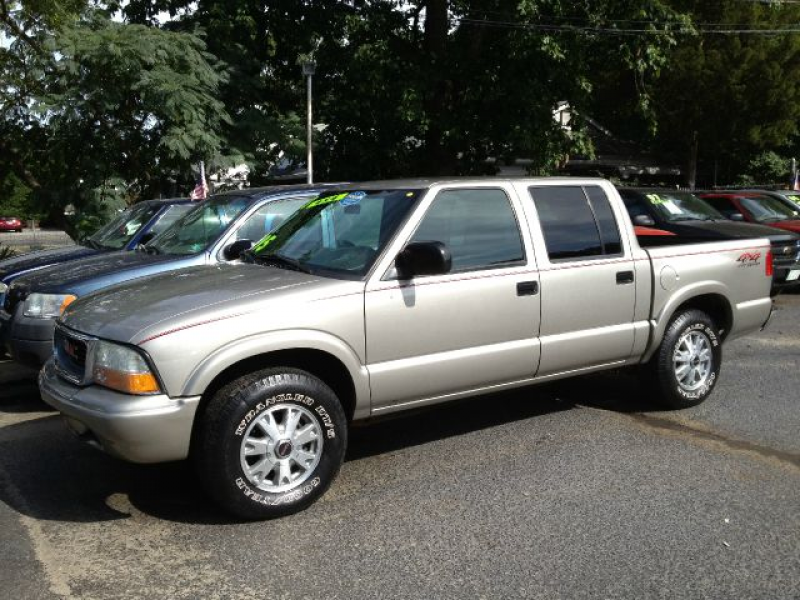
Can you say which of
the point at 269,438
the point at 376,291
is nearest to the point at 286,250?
the point at 376,291

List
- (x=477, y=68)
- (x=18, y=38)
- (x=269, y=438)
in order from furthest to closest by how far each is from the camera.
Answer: (x=477, y=68), (x=18, y=38), (x=269, y=438)

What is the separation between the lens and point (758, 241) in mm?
6516

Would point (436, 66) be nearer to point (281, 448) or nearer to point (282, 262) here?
point (282, 262)

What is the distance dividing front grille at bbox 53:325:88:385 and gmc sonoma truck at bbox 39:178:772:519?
12 mm

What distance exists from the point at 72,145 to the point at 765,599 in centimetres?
1310


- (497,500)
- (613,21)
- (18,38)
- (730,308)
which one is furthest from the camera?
(613,21)

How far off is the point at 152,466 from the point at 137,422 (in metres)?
1.35

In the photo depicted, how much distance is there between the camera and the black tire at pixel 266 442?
398 cm

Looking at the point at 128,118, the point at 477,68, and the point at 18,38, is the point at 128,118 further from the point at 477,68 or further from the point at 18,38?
the point at 477,68

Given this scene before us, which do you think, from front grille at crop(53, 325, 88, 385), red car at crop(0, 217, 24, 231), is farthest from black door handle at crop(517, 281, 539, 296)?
red car at crop(0, 217, 24, 231)

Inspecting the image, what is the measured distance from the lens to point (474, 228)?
16.5ft

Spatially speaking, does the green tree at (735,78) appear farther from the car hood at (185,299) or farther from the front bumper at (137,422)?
the front bumper at (137,422)

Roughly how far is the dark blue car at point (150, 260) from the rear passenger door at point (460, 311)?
2.47 meters

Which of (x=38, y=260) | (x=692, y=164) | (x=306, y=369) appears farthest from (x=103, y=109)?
(x=692, y=164)
